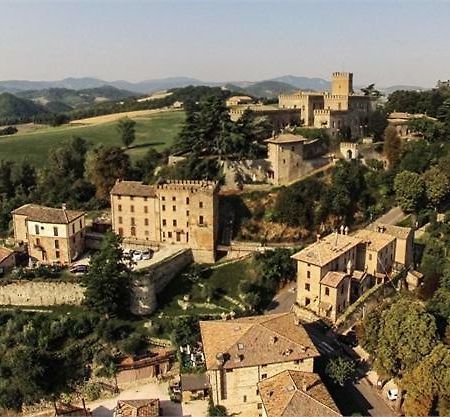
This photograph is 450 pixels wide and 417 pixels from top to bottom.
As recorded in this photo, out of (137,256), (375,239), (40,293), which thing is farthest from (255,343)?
(40,293)

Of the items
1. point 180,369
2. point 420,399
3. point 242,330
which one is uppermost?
point 242,330

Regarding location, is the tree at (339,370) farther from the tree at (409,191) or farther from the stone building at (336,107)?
the stone building at (336,107)

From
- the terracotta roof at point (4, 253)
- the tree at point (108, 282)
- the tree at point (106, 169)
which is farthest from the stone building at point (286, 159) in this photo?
the terracotta roof at point (4, 253)

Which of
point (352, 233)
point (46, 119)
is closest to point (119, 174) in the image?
point (352, 233)

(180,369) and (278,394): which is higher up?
(278,394)

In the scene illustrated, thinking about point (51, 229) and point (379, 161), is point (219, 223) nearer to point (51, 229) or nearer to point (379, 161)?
point (51, 229)

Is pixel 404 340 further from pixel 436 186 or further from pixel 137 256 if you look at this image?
pixel 137 256

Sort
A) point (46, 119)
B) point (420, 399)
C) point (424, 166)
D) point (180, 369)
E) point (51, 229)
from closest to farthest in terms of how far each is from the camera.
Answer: point (420, 399)
point (180, 369)
point (51, 229)
point (424, 166)
point (46, 119)
